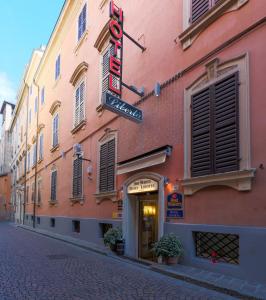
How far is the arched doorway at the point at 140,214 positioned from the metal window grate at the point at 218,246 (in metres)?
2.31

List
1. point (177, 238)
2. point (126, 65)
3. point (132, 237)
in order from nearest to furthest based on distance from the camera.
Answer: point (177, 238), point (132, 237), point (126, 65)

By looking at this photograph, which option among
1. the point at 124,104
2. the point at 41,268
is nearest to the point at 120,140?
the point at 124,104

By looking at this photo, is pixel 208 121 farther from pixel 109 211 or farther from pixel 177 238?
pixel 109 211

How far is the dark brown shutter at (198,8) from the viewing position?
933 cm

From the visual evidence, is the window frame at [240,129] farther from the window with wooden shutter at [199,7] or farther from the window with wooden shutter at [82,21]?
the window with wooden shutter at [82,21]

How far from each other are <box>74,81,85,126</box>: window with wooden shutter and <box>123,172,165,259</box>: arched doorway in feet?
21.3

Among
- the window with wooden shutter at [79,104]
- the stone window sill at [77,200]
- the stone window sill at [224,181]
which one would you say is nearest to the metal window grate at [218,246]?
the stone window sill at [224,181]

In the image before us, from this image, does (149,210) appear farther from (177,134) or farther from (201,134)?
(201,134)

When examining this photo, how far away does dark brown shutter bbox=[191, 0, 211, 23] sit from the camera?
9.33 meters

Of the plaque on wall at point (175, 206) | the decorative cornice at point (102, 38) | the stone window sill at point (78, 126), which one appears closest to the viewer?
the plaque on wall at point (175, 206)

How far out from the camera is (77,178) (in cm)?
1789

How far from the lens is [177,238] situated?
932 cm

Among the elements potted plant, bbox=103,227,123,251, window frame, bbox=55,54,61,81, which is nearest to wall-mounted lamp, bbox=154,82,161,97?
potted plant, bbox=103,227,123,251

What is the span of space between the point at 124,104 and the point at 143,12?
361 cm
